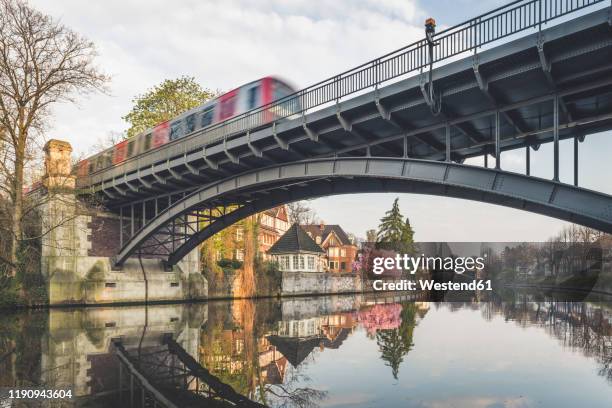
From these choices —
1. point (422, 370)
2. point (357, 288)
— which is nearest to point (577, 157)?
point (422, 370)

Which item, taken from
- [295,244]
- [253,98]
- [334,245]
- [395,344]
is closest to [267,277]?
[295,244]

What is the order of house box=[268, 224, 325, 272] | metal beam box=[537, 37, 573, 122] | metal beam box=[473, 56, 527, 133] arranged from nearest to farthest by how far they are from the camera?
Result: metal beam box=[537, 37, 573, 122], metal beam box=[473, 56, 527, 133], house box=[268, 224, 325, 272]

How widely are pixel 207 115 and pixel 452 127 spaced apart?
12340 millimetres

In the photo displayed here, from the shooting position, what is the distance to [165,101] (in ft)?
115

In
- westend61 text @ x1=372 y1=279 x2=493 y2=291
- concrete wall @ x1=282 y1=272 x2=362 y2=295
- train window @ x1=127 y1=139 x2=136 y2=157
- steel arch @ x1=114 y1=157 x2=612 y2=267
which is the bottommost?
westend61 text @ x1=372 y1=279 x2=493 y2=291

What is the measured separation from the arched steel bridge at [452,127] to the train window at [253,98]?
67.8 inches

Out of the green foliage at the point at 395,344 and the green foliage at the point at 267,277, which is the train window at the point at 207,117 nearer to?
the green foliage at the point at 395,344

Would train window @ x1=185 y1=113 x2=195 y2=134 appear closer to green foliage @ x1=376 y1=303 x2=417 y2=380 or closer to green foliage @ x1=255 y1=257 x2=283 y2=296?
green foliage @ x1=376 y1=303 x2=417 y2=380

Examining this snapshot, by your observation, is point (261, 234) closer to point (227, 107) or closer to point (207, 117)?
point (207, 117)

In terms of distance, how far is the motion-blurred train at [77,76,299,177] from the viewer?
20.2 m

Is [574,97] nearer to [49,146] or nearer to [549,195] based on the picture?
[549,195]

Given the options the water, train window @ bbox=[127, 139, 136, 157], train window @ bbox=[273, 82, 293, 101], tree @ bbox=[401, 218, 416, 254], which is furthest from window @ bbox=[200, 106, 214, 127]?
tree @ bbox=[401, 218, 416, 254]

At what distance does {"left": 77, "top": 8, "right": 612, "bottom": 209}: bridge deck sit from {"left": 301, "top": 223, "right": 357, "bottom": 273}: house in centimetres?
5377

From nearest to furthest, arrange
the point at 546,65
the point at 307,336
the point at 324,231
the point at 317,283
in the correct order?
1. the point at 546,65
2. the point at 307,336
3. the point at 317,283
4. the point at 324,231
